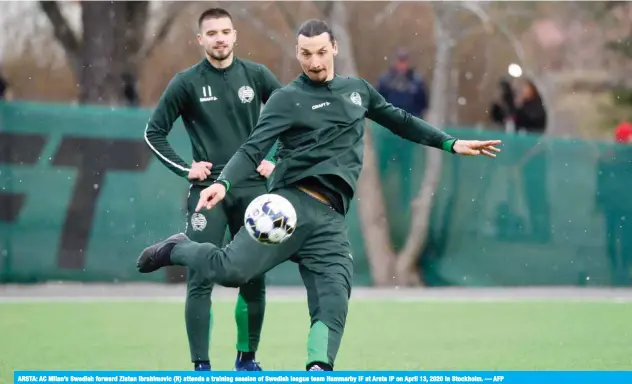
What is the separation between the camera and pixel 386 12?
51.9 ft

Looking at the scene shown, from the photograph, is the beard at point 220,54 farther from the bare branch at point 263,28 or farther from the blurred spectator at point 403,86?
the bare branch at point 263,28

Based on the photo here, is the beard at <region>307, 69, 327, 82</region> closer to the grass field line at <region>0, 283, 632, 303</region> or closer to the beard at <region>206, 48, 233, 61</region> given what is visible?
the beard at <region>206, 48, 233, 61</region>

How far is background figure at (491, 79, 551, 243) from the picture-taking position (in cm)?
1441

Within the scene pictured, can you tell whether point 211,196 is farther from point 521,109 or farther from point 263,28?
point 521,109

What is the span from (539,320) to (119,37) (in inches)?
256

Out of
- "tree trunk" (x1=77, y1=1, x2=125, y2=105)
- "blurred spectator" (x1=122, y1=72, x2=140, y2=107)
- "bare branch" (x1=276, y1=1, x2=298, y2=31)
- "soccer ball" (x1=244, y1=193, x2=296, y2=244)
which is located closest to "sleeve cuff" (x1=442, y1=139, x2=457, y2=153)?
"soccer ball" (x1=244, y1=193, x2=296, y2=244)

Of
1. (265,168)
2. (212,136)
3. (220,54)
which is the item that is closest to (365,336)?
(265,168)

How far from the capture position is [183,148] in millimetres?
14406

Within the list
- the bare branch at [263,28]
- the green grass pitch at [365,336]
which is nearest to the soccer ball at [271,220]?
the green grass pitch at [365,336]

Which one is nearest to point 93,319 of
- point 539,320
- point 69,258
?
point 69,258

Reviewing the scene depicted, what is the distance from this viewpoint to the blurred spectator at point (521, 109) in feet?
49.5

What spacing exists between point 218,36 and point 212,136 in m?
0.59

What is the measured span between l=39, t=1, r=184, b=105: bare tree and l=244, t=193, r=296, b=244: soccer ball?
883 cm

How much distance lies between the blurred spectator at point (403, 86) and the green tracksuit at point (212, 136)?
6.82 metres
